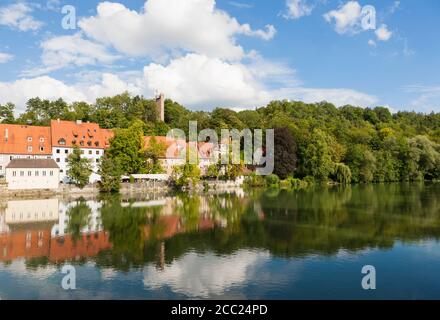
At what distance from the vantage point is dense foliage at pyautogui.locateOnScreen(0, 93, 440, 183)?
201 feet

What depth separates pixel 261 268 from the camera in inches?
648

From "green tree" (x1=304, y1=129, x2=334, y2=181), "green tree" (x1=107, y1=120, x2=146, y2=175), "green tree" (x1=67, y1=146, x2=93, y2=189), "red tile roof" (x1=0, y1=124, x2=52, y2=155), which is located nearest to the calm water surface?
"green tree" (x1=67, y1=146, x2=93, y2=189)

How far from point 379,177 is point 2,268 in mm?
65851

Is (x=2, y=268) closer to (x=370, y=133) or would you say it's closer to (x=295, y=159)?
(x=295, y=159)

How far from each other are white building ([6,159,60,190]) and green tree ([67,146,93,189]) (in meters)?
1.48

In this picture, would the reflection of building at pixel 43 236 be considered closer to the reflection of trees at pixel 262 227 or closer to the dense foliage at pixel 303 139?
the reflection of trees at pixel 262 227

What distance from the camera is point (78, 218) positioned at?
27.7 metres

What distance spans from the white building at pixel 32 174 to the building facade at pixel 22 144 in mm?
4474

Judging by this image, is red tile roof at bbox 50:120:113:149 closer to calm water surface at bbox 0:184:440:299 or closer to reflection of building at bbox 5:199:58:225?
reflection of building at bbox 5:199:58:225

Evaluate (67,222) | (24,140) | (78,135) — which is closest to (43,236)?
(67,222)

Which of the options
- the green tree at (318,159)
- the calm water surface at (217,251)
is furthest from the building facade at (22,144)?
the green tree at (318,159)

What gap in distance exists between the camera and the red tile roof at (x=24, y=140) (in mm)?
44781
